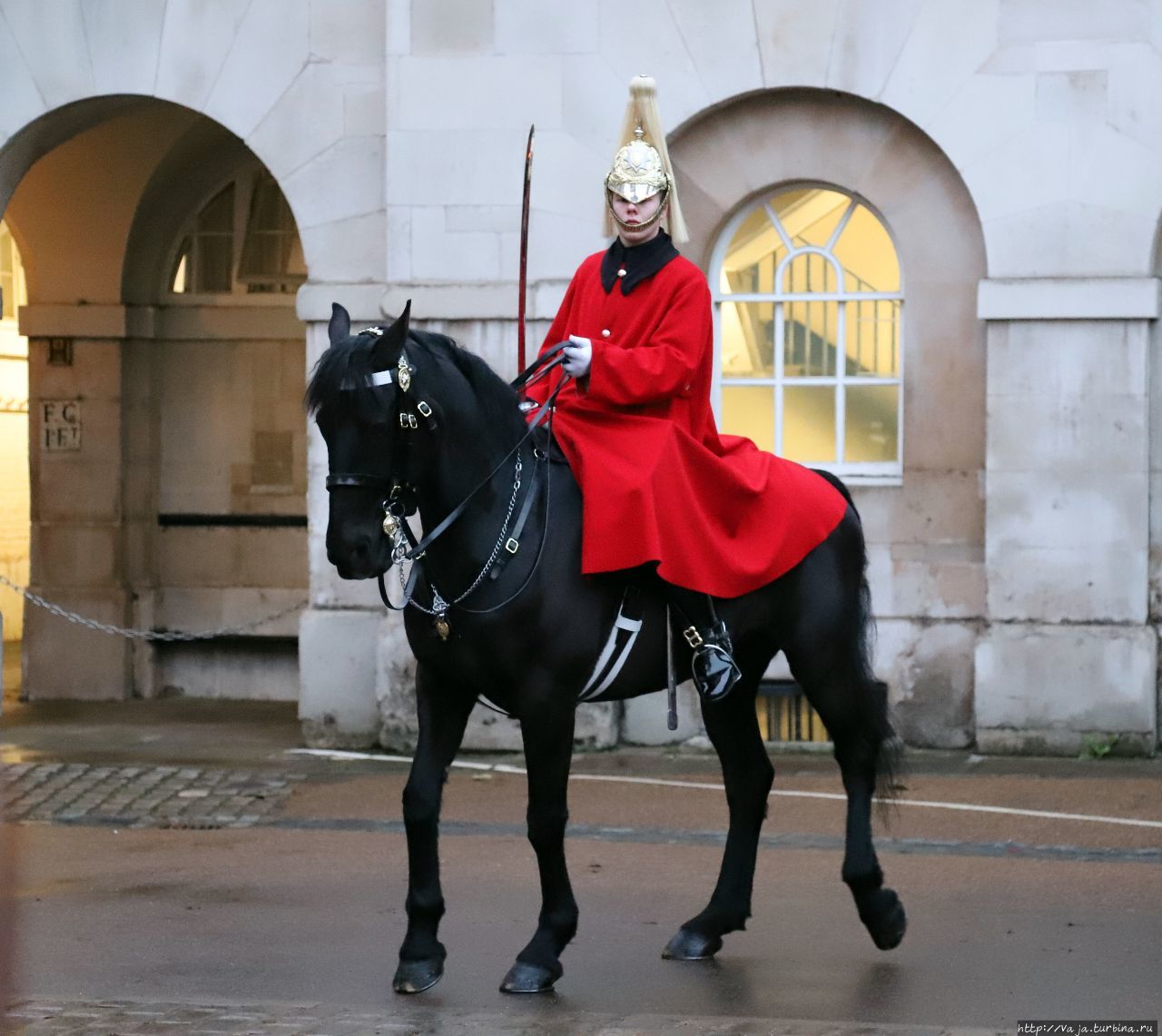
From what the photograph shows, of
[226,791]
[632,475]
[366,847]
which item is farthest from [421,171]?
[632,475]

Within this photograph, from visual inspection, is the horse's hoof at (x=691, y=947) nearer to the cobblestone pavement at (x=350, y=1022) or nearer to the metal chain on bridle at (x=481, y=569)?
the cobblestone pavement at (x=350, y=1022)

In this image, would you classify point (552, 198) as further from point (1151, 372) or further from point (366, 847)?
point (366, 847)

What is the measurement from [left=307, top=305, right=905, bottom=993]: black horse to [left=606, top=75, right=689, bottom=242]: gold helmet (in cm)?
79

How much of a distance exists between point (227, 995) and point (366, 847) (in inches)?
108

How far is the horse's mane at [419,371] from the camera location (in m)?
5.98

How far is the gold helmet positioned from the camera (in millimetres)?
6668

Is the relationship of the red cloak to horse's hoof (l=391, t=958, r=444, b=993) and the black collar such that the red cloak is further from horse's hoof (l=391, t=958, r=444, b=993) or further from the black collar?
horse's hoof (l=391, t=958, r=444, b=993)

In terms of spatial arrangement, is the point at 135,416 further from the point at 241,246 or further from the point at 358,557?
the point at 358,557

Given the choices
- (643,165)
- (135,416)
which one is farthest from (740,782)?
(135,416)

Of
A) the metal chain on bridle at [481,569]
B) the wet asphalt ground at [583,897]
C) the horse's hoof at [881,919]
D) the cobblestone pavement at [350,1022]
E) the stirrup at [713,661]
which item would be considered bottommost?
the wet asphalt ground at [583,897]

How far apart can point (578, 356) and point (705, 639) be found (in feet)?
3.40

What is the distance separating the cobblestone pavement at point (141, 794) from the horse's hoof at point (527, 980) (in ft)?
11.9

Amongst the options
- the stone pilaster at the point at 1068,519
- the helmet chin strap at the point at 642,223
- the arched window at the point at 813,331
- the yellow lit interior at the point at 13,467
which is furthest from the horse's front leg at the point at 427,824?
the yellow lit interior at the point at 13,467

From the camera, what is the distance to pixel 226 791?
10750 mm
